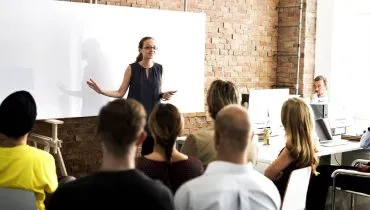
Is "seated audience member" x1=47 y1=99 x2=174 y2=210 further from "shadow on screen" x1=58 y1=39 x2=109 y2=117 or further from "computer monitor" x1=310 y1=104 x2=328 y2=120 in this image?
"computer monitor" x1=310 y1=104 x2=328 y2=120

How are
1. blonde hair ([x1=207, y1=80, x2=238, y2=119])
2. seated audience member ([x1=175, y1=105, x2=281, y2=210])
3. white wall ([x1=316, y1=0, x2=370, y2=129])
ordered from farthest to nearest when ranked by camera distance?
white wall ([x1=316, y1=0, x2=370, y2=129]) < blonde hair ([x1=207, y1=80, x2=238, y2=119]) < seated audience member ([x1=175, y1=105, x2=281, y2=210])

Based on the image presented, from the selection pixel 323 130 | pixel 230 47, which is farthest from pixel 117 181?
pixel 230 47

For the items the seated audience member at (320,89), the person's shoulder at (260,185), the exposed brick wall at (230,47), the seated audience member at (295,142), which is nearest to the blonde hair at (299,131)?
the seated audience member at (295,142)

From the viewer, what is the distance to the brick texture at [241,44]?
6.32m

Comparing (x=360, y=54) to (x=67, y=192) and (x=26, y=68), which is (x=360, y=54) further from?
(x=67, y=192)

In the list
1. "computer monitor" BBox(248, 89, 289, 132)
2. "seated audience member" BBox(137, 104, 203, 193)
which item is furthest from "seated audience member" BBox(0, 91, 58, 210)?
"computer monitor" BBox(248, 89, 289, 132)

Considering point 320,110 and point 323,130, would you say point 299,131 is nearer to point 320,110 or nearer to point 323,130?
point 323,130

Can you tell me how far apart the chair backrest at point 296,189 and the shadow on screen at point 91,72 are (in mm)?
2483

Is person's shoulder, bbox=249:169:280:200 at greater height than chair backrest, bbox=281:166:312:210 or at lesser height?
greater

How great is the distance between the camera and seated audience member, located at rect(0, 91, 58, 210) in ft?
7.57

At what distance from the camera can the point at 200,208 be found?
183cm

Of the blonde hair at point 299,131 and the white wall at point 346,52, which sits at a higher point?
the white wall at point 346,52

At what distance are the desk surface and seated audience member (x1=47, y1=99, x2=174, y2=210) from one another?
8.48 feet

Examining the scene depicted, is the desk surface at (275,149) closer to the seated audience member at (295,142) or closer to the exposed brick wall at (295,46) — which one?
the seated audience member at (295,142)
